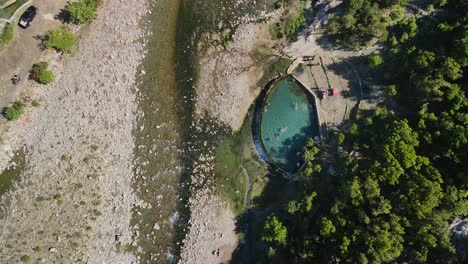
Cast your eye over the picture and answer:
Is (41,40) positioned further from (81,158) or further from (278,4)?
(278,4)

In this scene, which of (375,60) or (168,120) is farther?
(168,120)

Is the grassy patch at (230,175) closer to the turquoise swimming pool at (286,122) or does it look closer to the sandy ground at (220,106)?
the sandy ground at (220,106)

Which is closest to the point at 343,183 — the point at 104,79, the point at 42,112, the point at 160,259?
the point at 160,259

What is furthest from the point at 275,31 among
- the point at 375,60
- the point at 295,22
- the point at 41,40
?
the point at 41,40

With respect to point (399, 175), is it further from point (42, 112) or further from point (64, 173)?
point (42, 112)

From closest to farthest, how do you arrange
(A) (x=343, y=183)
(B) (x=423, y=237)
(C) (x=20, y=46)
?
(B) (x=423, y=237), (A) (x=343, y=183), (C) (x=20, y=46)

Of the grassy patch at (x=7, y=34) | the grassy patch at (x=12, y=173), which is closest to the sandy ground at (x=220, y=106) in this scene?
the grassy patch at (x=12, y=173)

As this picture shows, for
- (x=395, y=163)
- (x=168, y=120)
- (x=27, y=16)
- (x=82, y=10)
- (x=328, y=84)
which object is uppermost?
(x=27, y=16)
